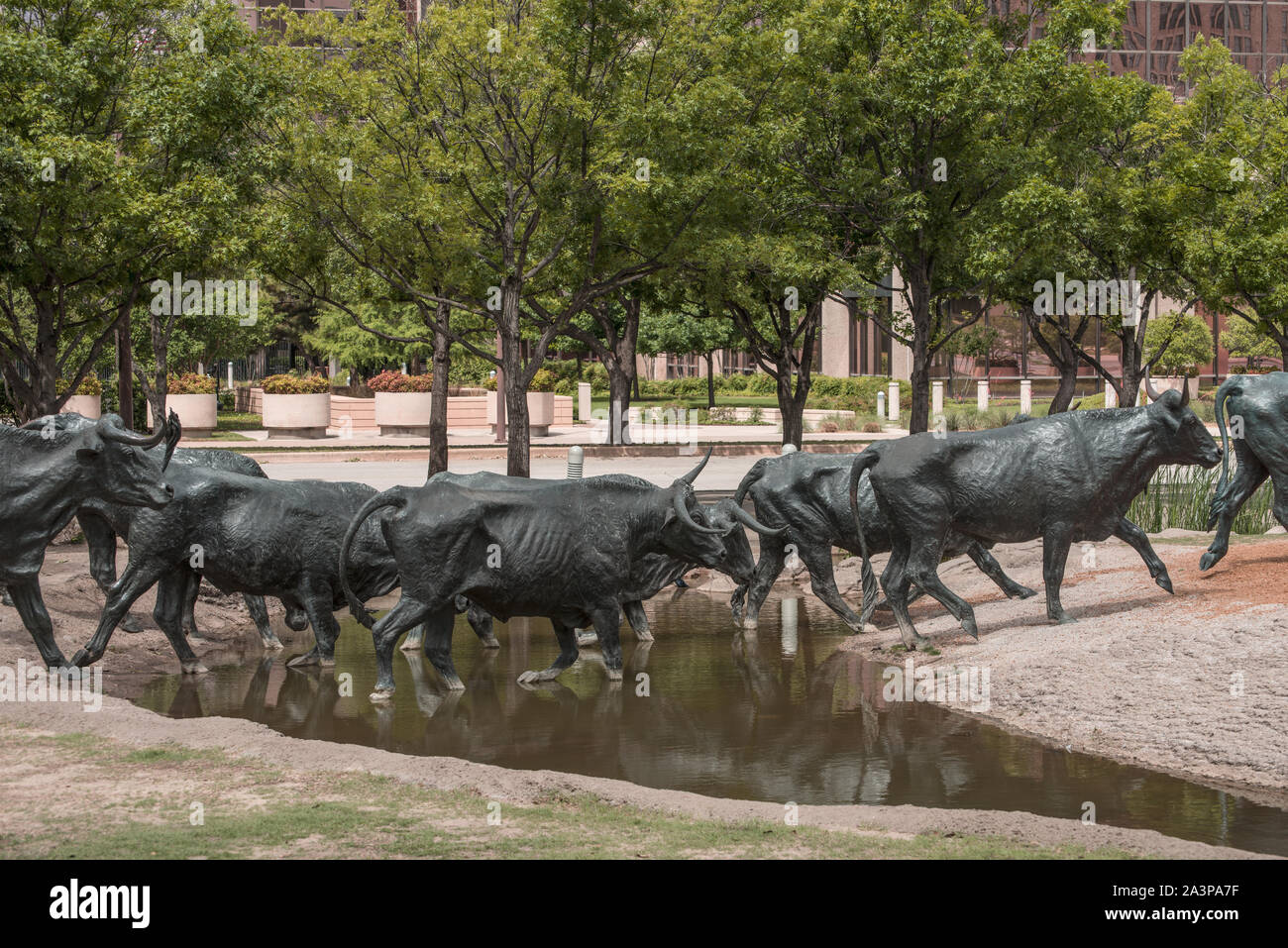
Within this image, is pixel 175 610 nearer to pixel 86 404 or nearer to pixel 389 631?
pixel 389 631

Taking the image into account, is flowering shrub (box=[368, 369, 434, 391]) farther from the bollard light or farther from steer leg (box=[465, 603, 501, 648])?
steer leg (box=[465, 603, 501, 648])

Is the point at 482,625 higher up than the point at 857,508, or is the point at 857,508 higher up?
the point at 857,508

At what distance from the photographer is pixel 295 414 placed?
4747cm

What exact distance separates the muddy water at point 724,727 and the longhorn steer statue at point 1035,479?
1.52 meters

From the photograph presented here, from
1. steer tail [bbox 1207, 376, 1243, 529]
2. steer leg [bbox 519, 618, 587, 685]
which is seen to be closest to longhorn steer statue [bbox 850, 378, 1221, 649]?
steer tail [bbox 1207, 376, 1243, 529]

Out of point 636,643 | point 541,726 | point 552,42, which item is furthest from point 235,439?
point 541,726

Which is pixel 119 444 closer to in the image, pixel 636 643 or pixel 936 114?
pixel 636 643

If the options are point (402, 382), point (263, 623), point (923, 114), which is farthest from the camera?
point (402, 382)

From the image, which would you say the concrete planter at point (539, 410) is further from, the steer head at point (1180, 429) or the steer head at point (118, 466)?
the steer head at point (118, 466)

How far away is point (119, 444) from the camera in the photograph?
39.1ft

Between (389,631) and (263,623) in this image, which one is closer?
(389,631)

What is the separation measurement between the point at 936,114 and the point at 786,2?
167 inches

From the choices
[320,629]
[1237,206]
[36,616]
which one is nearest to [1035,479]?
[320,629]

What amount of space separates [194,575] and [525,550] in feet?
11.8
